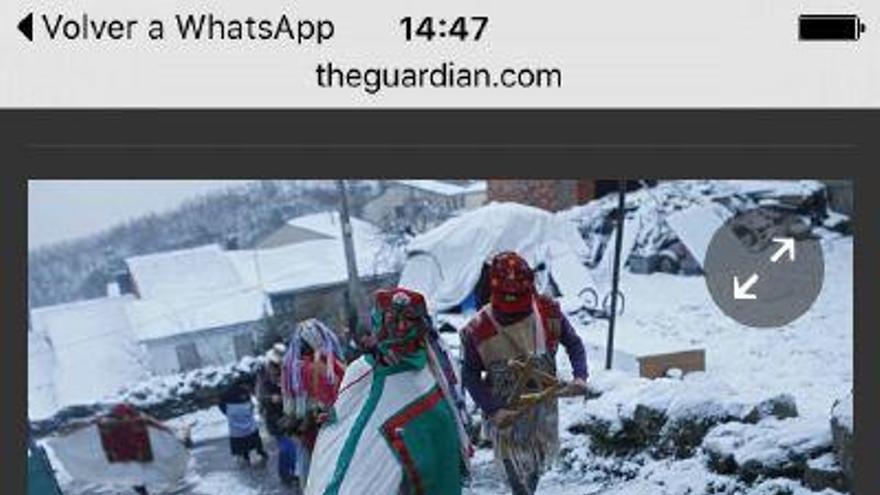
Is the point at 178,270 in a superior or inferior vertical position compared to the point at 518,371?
superior

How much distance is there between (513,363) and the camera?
6.64 feet

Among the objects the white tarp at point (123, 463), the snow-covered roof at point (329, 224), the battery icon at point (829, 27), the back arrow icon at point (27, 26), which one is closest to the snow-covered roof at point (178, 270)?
the snow-covered roof at point (329, 224)

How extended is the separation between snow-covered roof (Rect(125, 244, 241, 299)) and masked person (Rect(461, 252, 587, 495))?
40cm

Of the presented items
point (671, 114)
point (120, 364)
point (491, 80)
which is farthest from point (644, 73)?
point (120, 364)

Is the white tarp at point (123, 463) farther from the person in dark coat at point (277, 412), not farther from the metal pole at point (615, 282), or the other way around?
the metal pole at point (615, 282)

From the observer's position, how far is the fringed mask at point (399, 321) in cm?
187

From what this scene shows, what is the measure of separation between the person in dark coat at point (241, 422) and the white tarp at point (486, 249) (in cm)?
31

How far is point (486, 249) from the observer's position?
1922mm

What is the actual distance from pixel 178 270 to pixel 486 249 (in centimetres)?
46

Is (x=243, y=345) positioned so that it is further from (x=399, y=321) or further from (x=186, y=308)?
(x=399, y=321)

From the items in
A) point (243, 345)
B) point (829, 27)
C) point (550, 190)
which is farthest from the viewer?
point (243, 345)

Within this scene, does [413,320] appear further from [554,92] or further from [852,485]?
[852,485]

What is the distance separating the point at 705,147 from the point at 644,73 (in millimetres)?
133

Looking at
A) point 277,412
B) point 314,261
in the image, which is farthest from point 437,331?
point 277,412
